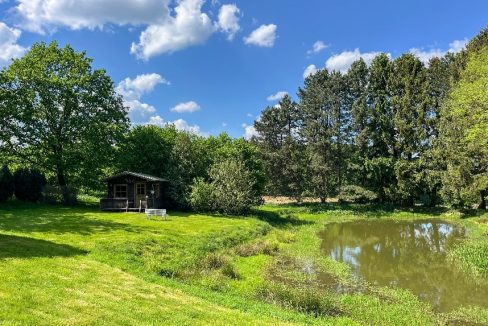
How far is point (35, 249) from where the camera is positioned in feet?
54.9

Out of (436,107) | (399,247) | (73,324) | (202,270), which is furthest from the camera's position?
(436,107)

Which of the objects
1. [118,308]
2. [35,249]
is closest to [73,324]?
[118,308]

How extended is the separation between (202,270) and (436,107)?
47373mm

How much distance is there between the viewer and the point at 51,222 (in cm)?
2567

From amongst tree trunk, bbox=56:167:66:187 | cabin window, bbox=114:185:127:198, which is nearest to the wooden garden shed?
cabin window, bbox=114:185:127:198

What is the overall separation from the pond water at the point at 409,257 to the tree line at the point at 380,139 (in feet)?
29.7

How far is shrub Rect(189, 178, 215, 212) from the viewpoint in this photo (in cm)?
4041

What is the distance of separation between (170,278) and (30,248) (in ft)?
19.2

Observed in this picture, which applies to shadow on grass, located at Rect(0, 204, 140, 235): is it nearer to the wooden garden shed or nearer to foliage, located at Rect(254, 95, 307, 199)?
the wooden garden shed

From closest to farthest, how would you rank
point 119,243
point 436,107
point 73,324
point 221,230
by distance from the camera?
1. point 73,324
2. point 119,243
3. point 221,230
4. point 436,107

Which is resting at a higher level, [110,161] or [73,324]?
[110,161]

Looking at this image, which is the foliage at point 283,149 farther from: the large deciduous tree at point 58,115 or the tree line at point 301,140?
the large deciduous tree at point 58,115

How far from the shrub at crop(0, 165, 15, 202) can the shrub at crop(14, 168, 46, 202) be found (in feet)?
3.12

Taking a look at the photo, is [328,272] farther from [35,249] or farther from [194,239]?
[35,249]
